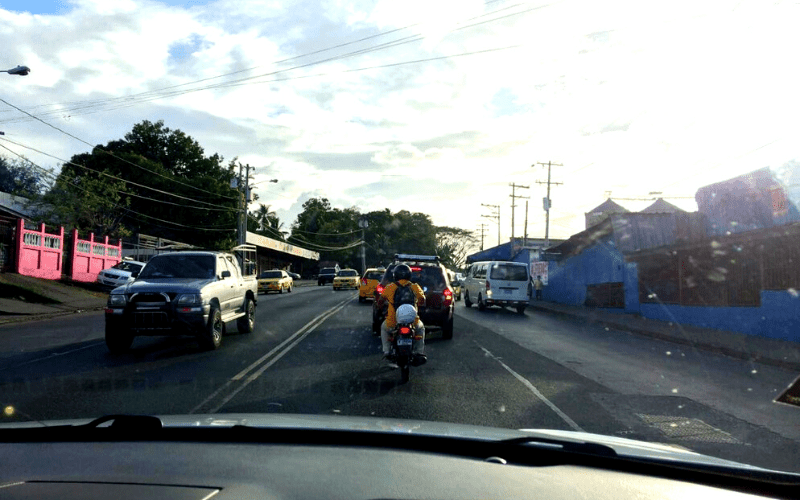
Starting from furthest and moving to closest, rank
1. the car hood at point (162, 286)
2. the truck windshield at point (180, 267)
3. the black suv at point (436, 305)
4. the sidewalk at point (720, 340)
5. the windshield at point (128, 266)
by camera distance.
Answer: the windshield at point (128, 266) < the black suv at point (436, 305) < the sidewalk at point (720, 340) < the truck windshield at point (180, 267) < the car hood at point (162, 286)

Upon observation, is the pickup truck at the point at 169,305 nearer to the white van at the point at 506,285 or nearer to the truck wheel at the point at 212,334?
the truck wheel at the point at 212,334

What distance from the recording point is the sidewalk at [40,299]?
19.9 m

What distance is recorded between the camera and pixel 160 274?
42.1 ft

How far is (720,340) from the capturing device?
15781mm

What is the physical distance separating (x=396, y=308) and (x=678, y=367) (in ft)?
18.3

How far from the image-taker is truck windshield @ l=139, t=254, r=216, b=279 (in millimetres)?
12844

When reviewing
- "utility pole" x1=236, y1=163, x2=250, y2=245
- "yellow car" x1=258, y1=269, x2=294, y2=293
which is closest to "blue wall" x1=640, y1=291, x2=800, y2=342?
"yellow car" x1=258, y1=269, x2=294, y2=293

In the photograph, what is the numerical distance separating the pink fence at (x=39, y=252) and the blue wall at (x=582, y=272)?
25871mm

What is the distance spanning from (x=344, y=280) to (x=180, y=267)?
101ft

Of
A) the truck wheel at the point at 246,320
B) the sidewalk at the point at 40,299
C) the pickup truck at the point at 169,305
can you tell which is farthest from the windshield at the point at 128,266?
the pickup truck at the point at 169,305

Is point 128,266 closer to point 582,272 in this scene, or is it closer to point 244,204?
point 244,204

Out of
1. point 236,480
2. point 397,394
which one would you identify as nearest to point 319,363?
point 397,394

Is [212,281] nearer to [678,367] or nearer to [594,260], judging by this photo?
[678,367]

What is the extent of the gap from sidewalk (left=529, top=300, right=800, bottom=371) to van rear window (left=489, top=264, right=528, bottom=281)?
3.38 m
